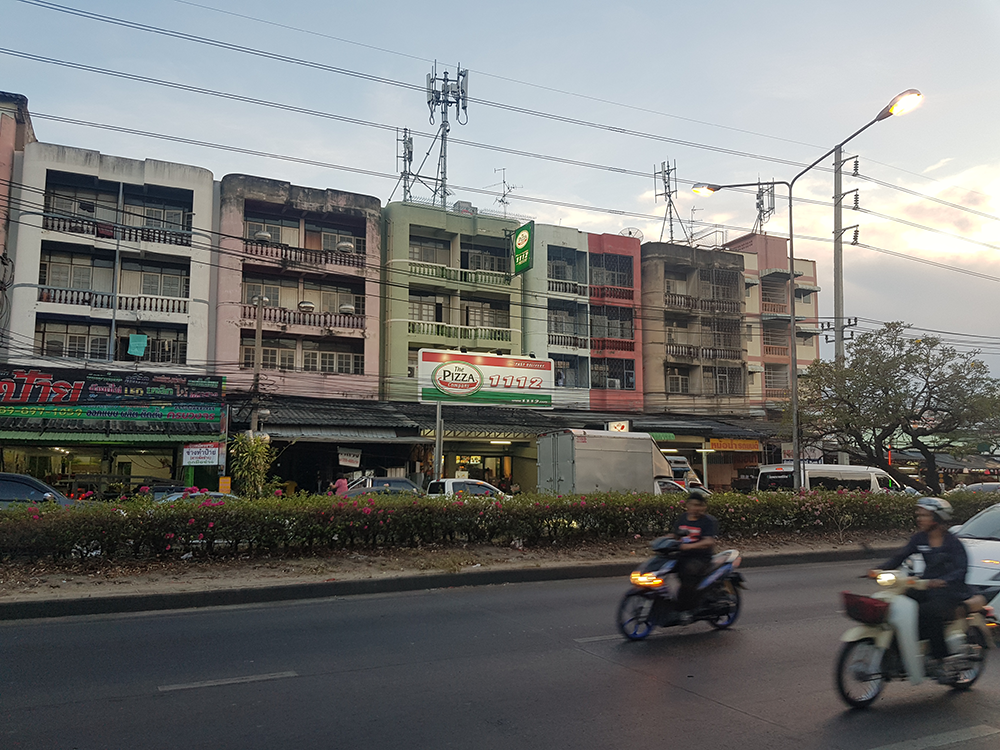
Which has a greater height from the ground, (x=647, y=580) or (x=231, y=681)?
(x=647, y=580)

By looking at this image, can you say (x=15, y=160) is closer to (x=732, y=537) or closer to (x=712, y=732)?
(x=732, y=537)

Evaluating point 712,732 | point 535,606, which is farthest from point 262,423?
point 712,732

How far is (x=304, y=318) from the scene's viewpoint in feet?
112

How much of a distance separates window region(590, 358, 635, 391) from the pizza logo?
971 centimetres

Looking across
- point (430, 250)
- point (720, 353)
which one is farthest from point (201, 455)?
point (720, 353)

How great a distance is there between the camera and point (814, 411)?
24.0 meters

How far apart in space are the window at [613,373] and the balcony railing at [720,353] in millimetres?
5218

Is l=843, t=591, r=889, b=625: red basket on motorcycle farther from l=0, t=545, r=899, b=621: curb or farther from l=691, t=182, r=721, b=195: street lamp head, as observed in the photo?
l=691, t=182, r=721, b=195: street lamp head

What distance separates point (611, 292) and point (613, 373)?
4.57 m

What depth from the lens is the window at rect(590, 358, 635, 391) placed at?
41.5 metres

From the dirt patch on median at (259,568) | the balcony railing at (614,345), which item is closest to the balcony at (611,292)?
the balcony railing at (614,345)

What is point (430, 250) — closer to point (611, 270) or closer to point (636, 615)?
point (611, 270)

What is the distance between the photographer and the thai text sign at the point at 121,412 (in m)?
25.8

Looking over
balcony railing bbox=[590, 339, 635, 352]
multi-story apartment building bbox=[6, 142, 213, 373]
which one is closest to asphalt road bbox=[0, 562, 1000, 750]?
multi-story apartment building bbox=[6, 142, 213, 373]
